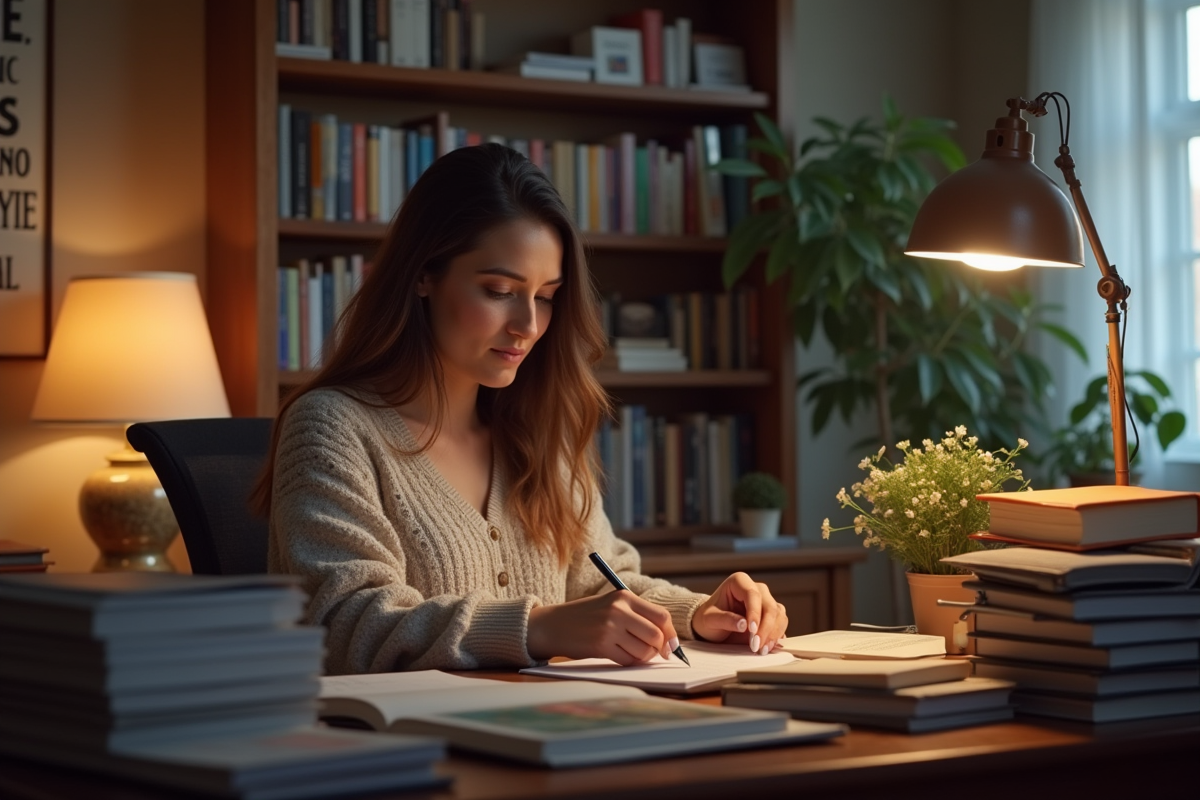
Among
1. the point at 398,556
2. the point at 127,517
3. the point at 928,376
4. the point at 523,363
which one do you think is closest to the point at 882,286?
the point at 928,376

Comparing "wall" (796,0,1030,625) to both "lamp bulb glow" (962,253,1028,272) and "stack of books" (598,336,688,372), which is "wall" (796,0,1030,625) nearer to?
"stack of books" (598,336,688,372)

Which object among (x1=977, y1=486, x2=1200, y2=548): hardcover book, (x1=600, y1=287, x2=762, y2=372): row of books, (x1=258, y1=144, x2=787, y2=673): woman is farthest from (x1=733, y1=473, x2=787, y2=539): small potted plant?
(x1=977, y1=486, x2=1200, y2=548): hardcover book

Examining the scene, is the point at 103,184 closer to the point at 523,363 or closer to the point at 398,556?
the point at 523,363

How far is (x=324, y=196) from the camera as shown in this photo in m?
3.60

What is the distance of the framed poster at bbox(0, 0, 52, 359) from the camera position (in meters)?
3.52

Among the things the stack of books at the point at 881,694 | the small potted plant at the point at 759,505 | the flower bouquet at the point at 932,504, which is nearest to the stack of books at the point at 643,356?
the small potted plant at the point at 759,505

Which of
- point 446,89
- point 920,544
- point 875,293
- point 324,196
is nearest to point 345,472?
point 920,544

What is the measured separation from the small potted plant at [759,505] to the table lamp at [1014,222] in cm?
208

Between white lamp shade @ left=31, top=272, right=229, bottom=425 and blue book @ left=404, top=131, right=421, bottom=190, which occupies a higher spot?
blue book @ left=404, top=131, right=421, bottom=190

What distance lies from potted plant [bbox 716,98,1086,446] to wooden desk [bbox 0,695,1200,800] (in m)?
2.40

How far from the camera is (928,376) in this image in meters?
3.76

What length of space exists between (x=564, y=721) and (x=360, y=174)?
2.67 metres

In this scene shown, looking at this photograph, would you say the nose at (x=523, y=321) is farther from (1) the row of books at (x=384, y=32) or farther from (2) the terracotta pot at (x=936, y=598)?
(1) the row of books at (x=384, y=32)

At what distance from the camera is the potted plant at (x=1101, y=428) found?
3.80 metres
